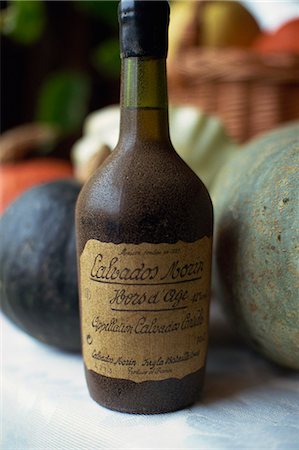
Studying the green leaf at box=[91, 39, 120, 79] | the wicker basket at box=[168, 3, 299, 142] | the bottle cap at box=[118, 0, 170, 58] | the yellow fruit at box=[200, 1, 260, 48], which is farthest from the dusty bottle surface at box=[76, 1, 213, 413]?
the green leaf at box=[91, 39, 120, 79]

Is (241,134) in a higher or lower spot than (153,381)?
higher

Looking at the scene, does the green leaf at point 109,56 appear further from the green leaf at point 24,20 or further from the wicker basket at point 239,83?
the wicker basket at point 239,83

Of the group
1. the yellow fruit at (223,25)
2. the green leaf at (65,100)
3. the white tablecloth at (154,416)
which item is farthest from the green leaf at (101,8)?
the white tablecloth at (154,416)

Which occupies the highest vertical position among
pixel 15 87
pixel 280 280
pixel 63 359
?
pixel 15 87

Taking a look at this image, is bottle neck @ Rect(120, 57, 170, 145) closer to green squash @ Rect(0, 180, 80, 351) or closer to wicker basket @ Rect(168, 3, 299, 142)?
green squash @ Rect(0, 180, 80, 351)

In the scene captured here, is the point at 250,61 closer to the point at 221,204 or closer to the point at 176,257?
the point at 221,204

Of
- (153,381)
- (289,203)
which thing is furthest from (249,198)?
(153,381)

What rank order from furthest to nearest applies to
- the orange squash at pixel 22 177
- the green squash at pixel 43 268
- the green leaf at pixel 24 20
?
the green leaf at pixel 24 20 → the orange squash at pixel 22 177 → the green squash at pixel 43 268
